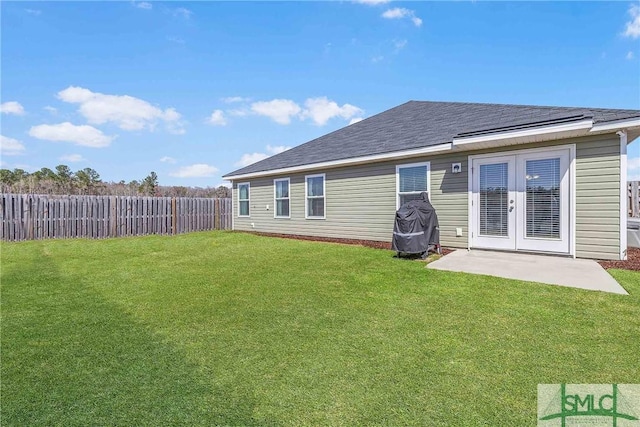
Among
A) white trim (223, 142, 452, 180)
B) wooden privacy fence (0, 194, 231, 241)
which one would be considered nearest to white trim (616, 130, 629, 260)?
white trim (223, 142, 452, 180)

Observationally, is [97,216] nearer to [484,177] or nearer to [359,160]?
[359,160]

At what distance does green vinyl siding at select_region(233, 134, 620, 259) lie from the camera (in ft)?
19.2

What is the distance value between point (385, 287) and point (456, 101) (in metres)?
8.71

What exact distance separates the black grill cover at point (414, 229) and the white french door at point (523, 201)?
123cm

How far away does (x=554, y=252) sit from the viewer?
6316 mm

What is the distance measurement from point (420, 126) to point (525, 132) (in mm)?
3859

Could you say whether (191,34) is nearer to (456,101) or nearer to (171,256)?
(171,256)

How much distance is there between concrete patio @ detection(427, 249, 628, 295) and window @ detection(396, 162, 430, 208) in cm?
207

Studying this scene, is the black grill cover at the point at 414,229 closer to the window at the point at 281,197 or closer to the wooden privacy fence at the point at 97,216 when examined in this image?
the window at the point at 281,197

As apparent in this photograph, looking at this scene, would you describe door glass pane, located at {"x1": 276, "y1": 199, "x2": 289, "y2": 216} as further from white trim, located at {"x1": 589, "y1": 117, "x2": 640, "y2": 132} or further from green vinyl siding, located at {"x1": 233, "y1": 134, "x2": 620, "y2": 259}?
white trim, located at {"x1": 589, "y1": 117, "x2": 640, "y2": 132}

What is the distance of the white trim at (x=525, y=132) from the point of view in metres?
5.53

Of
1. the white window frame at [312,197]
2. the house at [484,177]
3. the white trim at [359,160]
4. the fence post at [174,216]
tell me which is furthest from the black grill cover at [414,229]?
the fence post at [174,216]

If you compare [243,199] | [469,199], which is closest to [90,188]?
[243,199]

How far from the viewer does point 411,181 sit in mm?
8398
